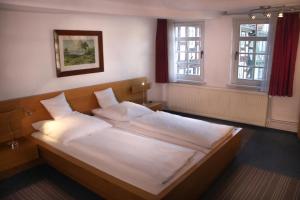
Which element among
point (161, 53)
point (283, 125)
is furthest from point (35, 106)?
point (283, 125)

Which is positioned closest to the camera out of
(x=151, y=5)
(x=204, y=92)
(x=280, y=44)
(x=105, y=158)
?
(x=105, y=158)

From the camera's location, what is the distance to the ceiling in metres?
2.96

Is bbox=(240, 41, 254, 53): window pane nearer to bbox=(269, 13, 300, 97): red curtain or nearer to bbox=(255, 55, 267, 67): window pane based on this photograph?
bbox=(255, 55, 267, 67): window pane

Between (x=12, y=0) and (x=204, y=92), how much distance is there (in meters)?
3.73

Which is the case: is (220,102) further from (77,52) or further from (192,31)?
(77,52)

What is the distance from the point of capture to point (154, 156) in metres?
2.74

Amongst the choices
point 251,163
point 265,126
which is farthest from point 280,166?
point 265,126

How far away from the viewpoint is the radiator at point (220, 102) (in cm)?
471

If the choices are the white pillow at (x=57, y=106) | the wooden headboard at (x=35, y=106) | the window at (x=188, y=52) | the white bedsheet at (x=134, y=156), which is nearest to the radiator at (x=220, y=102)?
the window at (x=188, y=52)

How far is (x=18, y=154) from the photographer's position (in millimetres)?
3129

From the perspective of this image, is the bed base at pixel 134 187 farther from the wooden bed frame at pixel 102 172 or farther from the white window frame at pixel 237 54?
the white window frame at pixel 237 54

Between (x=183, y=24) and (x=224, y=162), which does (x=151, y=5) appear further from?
(x=224, y=162)

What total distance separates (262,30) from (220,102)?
1.51 meters

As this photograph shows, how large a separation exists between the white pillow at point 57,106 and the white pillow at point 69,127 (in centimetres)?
10
